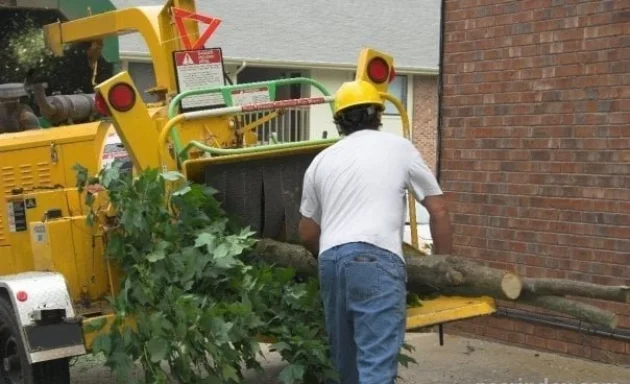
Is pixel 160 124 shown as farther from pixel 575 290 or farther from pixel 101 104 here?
pixel 575 290

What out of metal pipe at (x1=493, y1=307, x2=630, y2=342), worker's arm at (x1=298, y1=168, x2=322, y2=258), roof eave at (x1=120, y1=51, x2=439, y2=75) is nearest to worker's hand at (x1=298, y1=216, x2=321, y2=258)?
worker's arm at (x1=298, y1=168, x2=322, y2=258)

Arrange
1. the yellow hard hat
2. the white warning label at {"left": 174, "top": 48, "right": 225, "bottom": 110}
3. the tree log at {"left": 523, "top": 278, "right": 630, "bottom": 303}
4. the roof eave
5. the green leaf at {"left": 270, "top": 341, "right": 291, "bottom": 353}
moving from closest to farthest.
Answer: the tree log at {"left": 523, "top": 278, "right": 630, "bottom": 303} < the yellow hard hat < the green leaf at {"left": 270, "top": 341, "right": 291, "bottom": 353} < the white warning label at {"left": 174, "top": 48, "right": 225, "bottom": 110} < the roof eave

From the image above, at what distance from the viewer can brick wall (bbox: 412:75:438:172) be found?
23.9 m

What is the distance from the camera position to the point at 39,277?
6098 mm

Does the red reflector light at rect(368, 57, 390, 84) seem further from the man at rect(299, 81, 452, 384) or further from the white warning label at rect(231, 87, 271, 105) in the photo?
the man at rect(299, 81, 452, 384)

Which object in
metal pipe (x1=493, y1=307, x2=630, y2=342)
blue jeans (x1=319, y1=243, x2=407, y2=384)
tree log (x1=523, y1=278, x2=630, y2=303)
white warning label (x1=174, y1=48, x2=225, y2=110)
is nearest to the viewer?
tree log (x1=523, y1=278, x2=630, y2=303)

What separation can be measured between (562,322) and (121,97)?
12.3ft

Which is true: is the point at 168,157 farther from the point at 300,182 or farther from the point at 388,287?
the point at 388,287

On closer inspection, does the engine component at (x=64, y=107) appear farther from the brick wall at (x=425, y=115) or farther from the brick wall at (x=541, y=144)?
the brick wall at (x=425, y=115)

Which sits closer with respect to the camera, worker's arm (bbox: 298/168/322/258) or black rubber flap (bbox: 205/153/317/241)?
worker's arm (bbox: 298/168/322/258)

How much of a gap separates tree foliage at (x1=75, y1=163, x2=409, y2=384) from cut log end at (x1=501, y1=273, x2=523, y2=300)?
1011 millimetres

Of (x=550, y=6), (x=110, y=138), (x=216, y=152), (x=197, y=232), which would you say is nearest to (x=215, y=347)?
(x=197, y=232)

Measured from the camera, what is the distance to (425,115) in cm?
2436

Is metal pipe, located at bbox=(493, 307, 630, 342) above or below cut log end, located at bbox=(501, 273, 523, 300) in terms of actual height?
below
